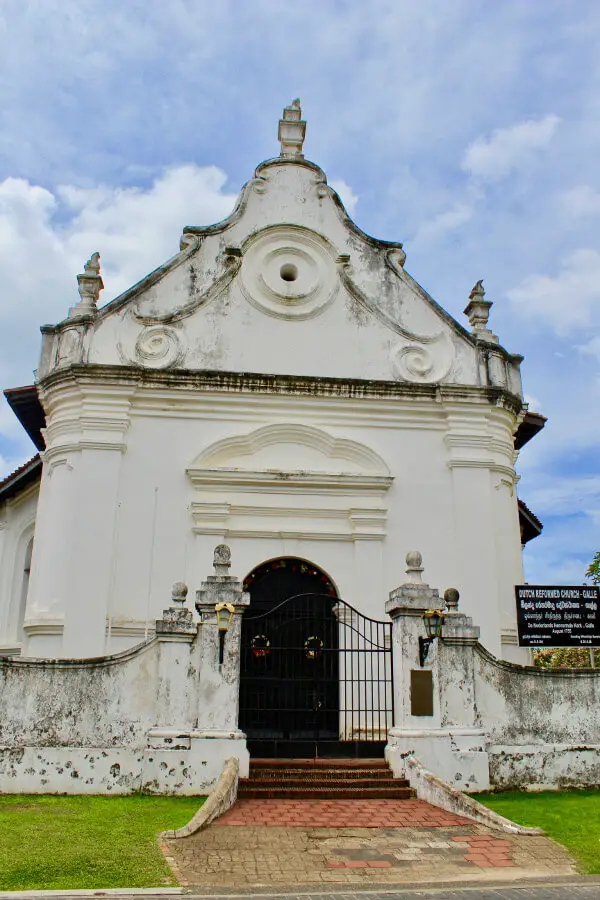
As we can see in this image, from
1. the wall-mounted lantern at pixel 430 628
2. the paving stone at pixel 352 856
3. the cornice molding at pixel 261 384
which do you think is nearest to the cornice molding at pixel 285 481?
the cornice molding at pixel 261 384

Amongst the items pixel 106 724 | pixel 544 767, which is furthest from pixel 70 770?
pixel 544 767

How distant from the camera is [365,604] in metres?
13.6

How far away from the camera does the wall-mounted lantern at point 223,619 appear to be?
10.4m

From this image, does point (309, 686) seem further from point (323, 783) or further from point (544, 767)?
point (544, 767)

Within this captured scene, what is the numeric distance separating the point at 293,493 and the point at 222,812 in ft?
21.4

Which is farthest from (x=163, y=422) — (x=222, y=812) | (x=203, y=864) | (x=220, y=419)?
(x=203, y=864)

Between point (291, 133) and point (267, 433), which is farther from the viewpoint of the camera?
point (291, 133)

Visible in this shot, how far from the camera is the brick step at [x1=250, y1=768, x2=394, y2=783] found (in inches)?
396

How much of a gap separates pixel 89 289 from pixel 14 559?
658cm

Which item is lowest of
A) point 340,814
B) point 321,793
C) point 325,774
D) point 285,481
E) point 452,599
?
point 340,814

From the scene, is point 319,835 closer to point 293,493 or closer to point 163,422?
point 293,493

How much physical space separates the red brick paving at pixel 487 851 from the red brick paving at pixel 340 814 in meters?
0.56

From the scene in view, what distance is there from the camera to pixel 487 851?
736 centimetres

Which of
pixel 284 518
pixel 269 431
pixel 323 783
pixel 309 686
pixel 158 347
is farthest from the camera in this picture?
pixel 158 347
